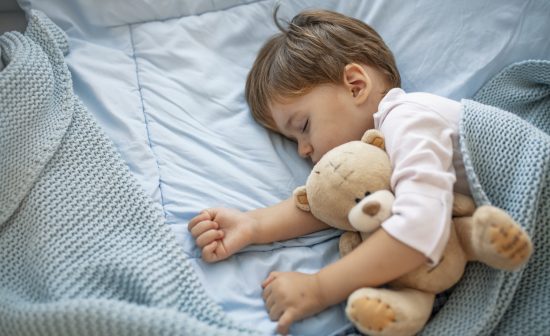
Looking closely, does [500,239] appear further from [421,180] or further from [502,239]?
[421,180]

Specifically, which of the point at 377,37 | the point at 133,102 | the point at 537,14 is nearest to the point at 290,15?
the point at 377,37

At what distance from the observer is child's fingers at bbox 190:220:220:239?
1.00 meters

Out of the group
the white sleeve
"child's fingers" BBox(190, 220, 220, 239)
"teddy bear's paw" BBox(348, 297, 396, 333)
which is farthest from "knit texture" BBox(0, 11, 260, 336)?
the white sleeve

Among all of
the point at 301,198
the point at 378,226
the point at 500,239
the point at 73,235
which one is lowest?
the point at 73,235

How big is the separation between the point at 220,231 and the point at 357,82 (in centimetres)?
43

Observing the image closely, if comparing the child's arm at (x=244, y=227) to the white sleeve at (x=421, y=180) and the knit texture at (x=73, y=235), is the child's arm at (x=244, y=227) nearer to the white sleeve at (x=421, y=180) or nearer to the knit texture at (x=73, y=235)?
the knit texture at (x=73, y=235)

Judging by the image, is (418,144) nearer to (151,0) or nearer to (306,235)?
(306,235)

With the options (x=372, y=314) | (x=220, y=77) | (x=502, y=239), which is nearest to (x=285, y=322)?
(x=372, y=314)

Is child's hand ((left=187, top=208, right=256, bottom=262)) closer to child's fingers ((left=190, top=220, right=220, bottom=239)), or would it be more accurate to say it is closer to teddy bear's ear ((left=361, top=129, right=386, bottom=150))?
child's fingers ((left=190, top=220, right=220, bottom=239))

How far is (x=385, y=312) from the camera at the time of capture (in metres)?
0.82

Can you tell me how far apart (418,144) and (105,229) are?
57 cm

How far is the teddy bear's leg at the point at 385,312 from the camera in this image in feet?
2.67

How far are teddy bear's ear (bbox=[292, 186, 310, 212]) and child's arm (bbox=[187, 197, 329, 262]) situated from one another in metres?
0.02

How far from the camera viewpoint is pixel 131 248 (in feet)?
3.12
